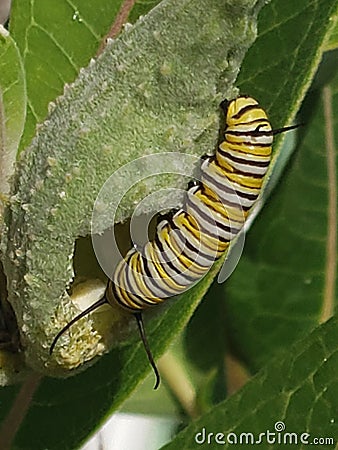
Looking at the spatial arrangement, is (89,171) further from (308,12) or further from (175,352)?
(175,352)

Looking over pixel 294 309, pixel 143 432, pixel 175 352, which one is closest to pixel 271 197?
pixel 294 309

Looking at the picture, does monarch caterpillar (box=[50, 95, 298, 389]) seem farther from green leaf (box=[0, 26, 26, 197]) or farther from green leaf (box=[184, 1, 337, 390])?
green leaf (box=[184, 1, 337, 390])

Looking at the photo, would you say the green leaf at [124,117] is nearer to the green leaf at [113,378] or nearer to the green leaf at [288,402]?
the green leaf at [113,378]

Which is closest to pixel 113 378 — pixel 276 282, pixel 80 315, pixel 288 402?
pixel 288 402

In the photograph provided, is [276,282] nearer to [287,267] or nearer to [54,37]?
[287,267]

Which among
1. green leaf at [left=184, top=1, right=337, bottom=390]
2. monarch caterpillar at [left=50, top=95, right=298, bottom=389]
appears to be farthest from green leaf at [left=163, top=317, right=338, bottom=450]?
green leaf at [left=184, top=1, right=337, bottom=390]

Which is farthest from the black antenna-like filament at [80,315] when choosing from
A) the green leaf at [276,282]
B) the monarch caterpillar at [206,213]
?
the green leaf at [276,282]
